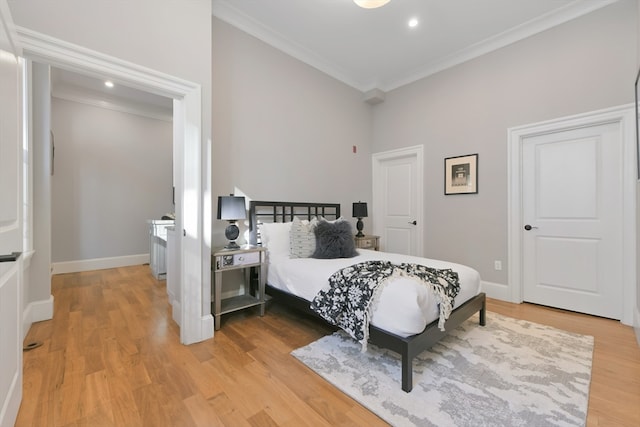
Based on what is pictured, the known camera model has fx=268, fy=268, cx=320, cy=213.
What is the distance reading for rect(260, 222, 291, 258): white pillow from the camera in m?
3.03

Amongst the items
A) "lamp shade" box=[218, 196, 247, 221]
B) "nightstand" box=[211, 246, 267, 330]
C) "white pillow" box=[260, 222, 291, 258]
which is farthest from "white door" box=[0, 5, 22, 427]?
"white pillow" box=[260, 222, 291, 258]

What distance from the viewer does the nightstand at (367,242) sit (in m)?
3.90

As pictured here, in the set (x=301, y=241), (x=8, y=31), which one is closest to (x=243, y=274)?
(x=301, y=241)

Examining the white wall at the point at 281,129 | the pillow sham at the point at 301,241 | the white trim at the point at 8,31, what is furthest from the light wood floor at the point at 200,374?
the white trim at the point at 8,31

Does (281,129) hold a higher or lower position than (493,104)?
lower

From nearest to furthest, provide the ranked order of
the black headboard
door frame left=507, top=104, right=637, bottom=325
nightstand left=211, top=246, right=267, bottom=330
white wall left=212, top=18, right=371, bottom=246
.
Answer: nightstand left=211, top=246, right=267, bottom=330 → door frame left=507, top=104, right=637, bottom=325 → white wall left=212, top=18, right=371, bottom=246 → the black headboard

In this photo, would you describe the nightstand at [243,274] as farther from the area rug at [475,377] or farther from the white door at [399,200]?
the white door at [399,200]

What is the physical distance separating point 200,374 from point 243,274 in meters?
1.40

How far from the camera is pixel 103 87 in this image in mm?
4383

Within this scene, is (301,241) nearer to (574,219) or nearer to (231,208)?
(231,208)

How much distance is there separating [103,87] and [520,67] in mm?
6070

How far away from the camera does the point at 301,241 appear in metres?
2.91

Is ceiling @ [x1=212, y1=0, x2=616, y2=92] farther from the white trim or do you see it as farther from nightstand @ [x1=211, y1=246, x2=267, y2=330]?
nightstand @ [x1=211, y1=246, x2=267, y2=330]

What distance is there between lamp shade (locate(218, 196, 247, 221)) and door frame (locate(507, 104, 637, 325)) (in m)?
3.17
